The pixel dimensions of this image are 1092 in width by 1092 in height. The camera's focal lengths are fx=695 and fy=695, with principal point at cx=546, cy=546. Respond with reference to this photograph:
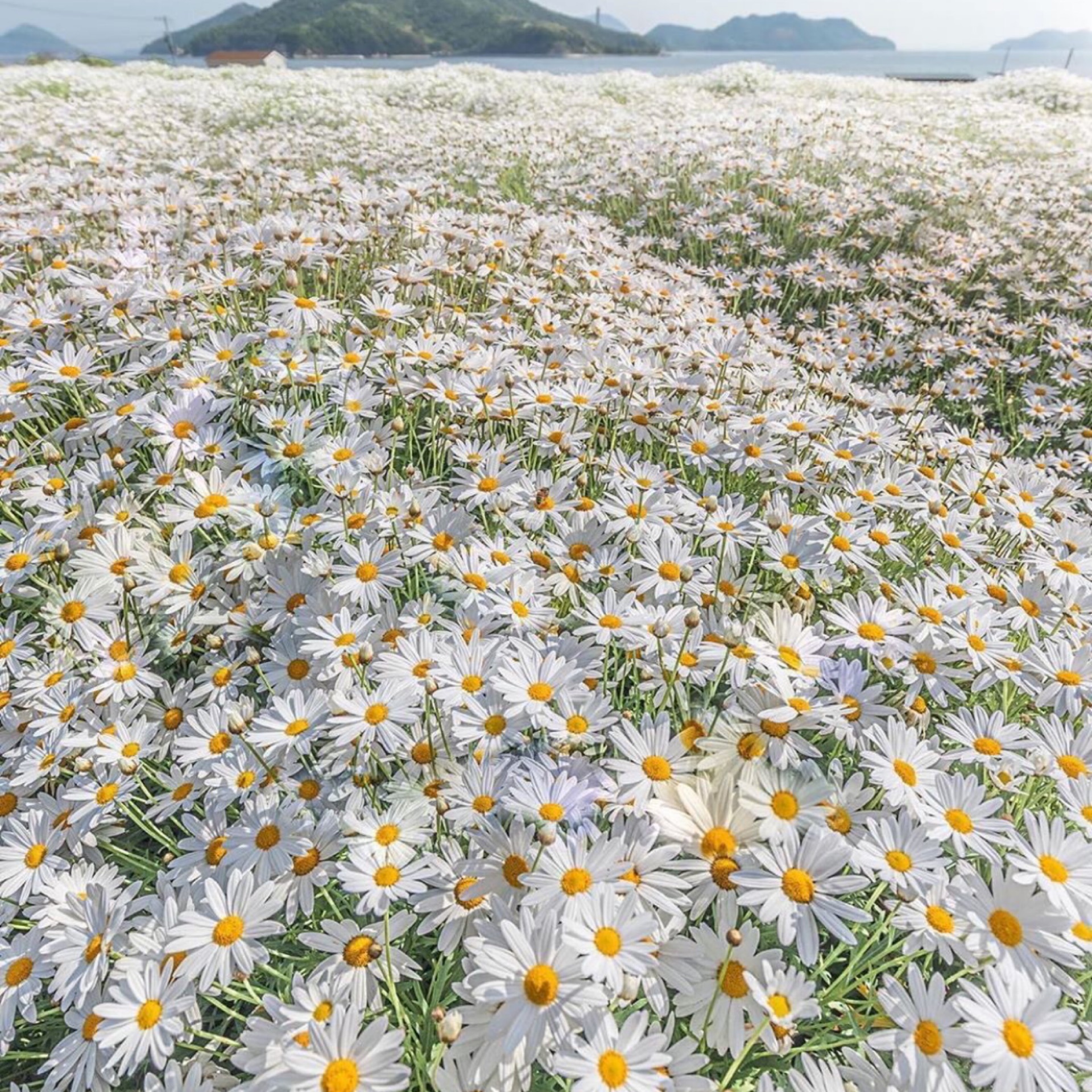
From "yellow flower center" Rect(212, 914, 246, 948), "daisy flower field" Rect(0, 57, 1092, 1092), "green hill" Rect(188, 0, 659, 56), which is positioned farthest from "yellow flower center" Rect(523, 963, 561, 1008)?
"green hill" Rect(188, 0, 659, 56)

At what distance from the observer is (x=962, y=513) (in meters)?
3.21

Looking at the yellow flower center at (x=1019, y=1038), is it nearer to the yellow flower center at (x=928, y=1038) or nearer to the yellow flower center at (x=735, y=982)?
the yellow flower center at (x=928, y=1038)

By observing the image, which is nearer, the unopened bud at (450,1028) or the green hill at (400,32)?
A: the unopened bud at (450,1028)

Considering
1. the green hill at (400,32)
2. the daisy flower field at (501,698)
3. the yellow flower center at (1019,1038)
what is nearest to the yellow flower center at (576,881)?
the daisy flower field at (501,698)

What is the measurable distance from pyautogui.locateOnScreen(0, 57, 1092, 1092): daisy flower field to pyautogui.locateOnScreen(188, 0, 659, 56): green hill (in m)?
134

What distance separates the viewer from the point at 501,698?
1.98 metres

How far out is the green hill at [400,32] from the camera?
111562 millimetres

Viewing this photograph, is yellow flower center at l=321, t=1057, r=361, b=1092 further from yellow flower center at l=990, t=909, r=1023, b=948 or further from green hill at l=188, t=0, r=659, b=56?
green hill at l=188, t=0, r=659, b=56

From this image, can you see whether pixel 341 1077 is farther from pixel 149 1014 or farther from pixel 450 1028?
pixel 149 1014

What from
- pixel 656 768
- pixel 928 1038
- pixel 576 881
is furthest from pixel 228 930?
pixel 928 1038

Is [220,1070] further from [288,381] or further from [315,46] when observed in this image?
[315,46]

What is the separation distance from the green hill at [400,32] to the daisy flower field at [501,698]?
134 meters

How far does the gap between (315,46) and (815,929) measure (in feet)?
452

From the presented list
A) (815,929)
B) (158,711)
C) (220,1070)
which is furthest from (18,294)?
(815,929)
